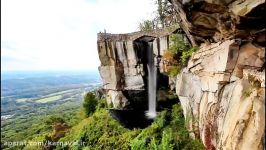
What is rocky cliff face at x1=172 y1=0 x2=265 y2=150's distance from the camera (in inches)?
523

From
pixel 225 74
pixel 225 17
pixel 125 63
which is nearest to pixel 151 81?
pixel 125 63

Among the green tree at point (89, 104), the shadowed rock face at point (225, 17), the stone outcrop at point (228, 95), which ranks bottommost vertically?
the green tree at point (89, 104)

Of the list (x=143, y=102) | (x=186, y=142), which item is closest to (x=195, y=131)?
(x=186, y=142)

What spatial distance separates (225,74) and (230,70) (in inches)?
15.8

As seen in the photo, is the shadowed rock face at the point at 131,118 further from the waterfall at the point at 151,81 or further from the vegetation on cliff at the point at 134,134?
the waterfall at the point at 151,81

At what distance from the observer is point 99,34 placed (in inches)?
1197

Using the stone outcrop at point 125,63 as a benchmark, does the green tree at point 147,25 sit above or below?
above

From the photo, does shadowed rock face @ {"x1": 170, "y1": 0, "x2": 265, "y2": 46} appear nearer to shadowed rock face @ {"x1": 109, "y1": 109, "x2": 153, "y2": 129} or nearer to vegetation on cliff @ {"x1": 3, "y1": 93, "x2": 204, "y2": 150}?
vegetation on cliff @ {"x1": 3, "y1": 93, "x2": 204, "y2": 150}

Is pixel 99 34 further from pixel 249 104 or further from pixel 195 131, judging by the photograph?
pixel 249 104

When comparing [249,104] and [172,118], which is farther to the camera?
[172,118]

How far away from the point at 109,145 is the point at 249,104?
1631cm

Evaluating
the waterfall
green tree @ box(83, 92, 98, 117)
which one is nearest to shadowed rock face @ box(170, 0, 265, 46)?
the waterfall

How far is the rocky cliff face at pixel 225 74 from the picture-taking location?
43.9 feet

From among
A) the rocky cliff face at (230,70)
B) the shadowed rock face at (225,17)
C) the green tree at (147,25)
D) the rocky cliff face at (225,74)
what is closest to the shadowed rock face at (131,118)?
the rocky cliff face at (225,74)
